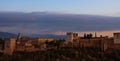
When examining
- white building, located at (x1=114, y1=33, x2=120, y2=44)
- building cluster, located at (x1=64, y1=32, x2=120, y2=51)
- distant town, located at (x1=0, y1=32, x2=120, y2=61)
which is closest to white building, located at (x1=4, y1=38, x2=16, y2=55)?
distant town, located at (x1=0, y1=32, x2=120, y2=61)

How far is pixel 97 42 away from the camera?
4019 centimetres

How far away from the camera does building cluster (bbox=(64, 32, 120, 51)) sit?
124 feet

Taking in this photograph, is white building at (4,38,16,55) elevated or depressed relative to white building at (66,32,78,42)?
depressed

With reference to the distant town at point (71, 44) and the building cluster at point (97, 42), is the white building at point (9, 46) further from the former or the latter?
the building cluster at point (97, 42)

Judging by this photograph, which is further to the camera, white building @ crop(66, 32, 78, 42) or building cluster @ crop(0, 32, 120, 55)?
white building @ crop(66, 32, 78, 42)

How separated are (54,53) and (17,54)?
15.5 feet

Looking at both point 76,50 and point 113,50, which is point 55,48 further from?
point 113,50

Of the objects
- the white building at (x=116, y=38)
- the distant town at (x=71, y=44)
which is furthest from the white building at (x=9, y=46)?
the white building at (x=116, y=38)

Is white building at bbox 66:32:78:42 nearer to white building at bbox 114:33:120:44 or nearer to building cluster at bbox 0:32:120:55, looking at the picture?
building cluster at bbox 0:32:120:55

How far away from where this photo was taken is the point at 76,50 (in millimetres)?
39594

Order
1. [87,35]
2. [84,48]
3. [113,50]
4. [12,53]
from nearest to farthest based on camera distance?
1. [113,50]
2. [84,48]
3. [12,53]
4. [87,35]

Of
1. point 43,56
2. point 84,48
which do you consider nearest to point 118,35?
point 84,48

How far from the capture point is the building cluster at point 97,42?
37922 millimetres

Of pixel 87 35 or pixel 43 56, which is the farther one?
pixel 87 35
